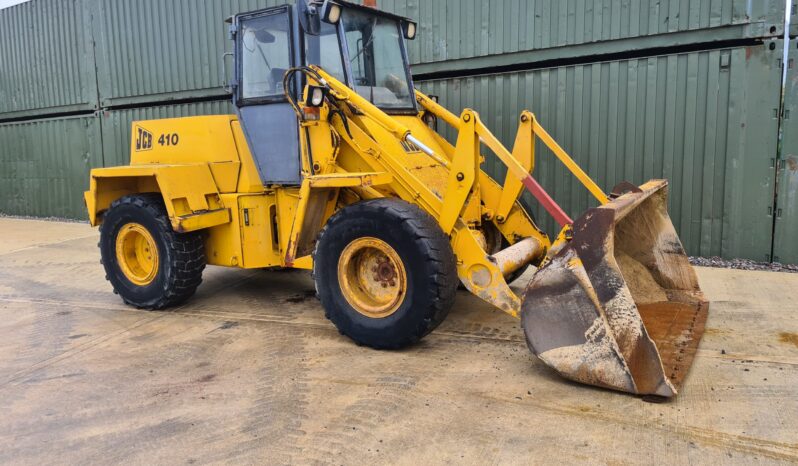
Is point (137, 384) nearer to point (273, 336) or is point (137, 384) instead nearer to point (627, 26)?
point (273, 336)

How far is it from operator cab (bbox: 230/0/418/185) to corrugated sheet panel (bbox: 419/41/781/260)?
9.65ft

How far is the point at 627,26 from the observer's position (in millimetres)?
7242

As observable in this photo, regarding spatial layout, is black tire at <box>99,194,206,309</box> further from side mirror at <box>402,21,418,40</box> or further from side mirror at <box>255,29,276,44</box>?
side mirror at <box>402,21,418,40</box>

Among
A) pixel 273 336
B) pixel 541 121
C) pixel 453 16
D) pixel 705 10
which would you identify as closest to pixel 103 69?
pixel 453 16

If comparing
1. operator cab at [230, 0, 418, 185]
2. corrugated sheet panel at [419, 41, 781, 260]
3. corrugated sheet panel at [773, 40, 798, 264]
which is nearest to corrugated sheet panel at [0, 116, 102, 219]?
operator cab at [230, 0, 418, 185]

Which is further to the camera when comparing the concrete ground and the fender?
the fender

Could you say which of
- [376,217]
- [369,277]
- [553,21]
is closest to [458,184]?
[376,217]

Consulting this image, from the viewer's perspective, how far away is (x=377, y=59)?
5.41 metres

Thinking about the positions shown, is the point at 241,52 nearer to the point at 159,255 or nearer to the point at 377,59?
the point at 377,59

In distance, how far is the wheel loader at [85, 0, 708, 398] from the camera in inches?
140

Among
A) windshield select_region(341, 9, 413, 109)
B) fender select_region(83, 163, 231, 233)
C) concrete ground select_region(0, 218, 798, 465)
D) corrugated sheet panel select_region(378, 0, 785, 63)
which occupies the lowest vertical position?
concrete ground select_region(0, 218, 798, 465)

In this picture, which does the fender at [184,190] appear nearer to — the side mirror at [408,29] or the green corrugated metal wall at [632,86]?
the side mirror at [408,29]

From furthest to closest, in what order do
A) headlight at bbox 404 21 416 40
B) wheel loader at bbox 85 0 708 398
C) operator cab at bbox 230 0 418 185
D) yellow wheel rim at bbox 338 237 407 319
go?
headlight at bbox 404 21 416 40 < operator cab at bbox 230 0 418 185 < yellow wheel rim at bbox 338 237 407 319 < wheel loader at bbox 85 0 708 398

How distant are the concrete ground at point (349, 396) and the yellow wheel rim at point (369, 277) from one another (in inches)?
12.5
